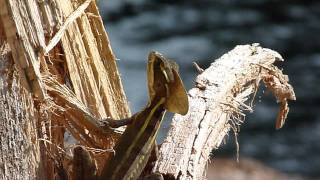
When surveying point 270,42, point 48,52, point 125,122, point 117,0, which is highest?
point 117,0

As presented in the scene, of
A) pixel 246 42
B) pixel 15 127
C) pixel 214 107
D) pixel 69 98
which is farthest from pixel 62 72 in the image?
pixel 246 42

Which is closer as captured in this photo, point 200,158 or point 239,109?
point 200,158

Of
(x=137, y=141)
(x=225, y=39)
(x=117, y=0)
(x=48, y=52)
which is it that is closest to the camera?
(x=48, y=52)

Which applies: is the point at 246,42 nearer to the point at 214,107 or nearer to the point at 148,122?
the point at 214,107

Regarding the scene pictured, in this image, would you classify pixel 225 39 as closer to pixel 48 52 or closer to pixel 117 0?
pixel 117 0

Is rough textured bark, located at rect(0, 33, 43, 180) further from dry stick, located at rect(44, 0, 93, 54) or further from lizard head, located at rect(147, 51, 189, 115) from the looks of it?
lizard head, located at rect(147, 51, 189, 115)

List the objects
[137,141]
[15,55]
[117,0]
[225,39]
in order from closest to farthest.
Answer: [15,55] < [137,141] < [225,39] < [117,0]

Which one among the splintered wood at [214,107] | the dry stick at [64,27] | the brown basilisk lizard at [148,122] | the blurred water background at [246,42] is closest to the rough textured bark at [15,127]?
the dry stick at [64,27]

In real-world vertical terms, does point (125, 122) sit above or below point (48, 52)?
below

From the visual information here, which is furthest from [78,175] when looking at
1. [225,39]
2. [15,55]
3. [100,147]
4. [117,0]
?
[117,0]
